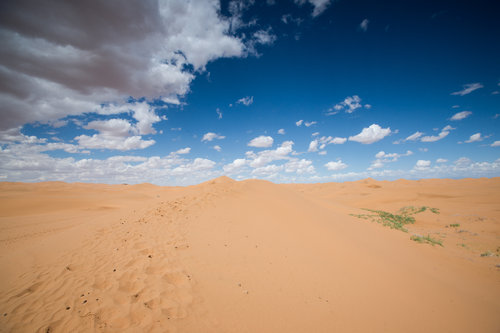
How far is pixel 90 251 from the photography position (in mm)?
5680

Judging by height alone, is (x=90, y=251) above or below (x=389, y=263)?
above

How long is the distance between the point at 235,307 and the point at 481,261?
865 centimetres

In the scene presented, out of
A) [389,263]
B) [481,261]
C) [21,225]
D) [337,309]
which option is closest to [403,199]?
[481,261]

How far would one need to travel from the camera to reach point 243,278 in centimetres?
468

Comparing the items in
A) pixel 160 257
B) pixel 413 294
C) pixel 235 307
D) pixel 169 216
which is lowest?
pixel 413 294

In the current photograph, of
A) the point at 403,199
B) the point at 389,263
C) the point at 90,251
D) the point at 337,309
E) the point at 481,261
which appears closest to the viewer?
the point at 337,309

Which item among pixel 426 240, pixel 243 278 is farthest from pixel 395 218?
pixel 243 278

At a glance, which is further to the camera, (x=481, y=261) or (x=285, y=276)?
(x=481, y=261)

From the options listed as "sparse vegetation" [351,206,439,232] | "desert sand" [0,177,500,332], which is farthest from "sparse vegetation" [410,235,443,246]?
"sparse vegetation" [351,206,439,232]

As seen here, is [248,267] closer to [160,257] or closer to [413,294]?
[160,257]

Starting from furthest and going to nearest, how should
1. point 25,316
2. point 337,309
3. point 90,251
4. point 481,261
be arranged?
point 481,261
point 90,251
point 337,309
point 25,316

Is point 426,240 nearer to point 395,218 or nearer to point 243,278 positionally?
point 395,218

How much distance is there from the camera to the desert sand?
349 cm

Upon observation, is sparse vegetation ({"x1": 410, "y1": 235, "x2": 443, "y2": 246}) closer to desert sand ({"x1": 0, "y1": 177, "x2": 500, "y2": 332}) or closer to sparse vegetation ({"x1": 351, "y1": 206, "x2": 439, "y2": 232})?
desert sand ({"x1": 0, "y1": 177, "x2": 500, "y2": 332})
